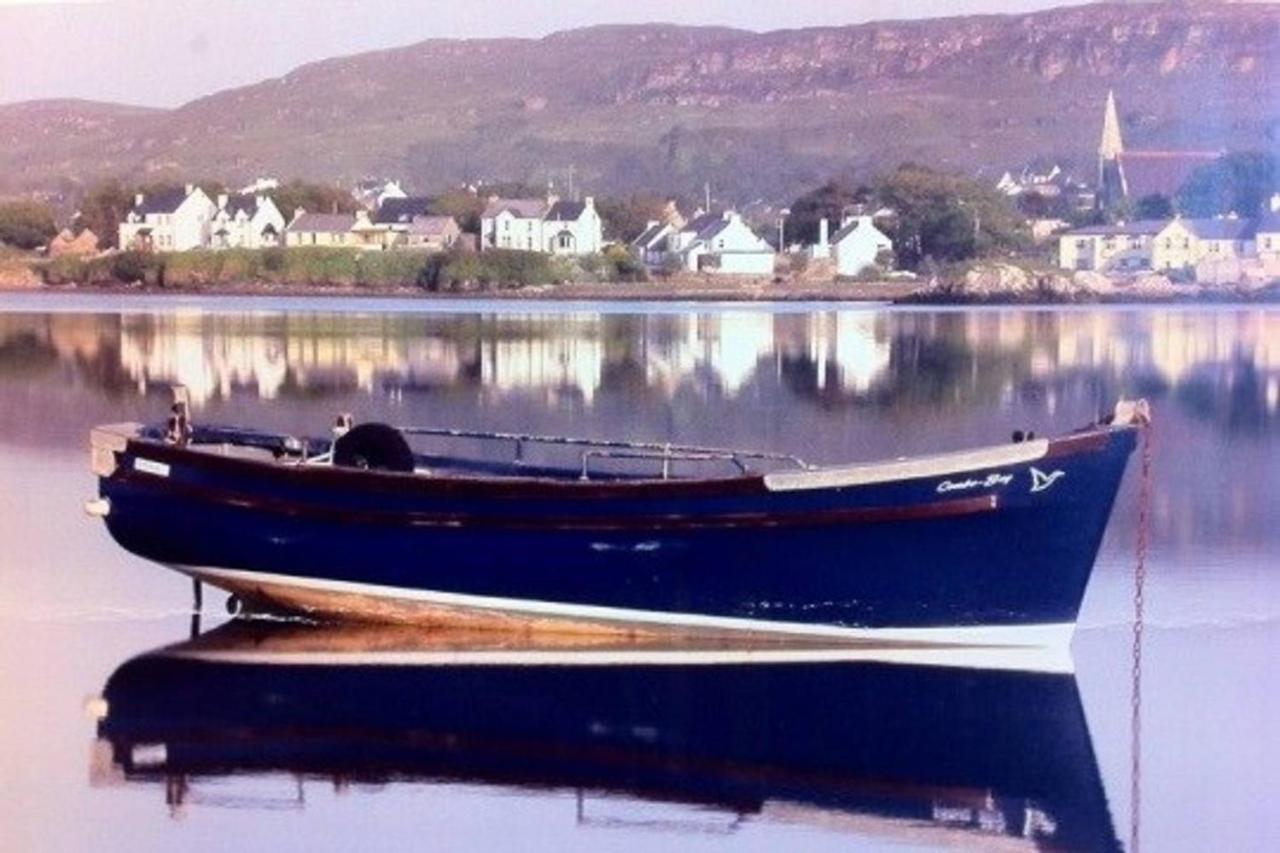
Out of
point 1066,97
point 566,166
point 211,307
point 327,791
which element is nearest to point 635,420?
point 327,791

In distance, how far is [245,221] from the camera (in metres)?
81.8

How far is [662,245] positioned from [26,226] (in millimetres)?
19450

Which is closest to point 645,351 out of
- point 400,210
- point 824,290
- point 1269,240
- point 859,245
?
point 824,290

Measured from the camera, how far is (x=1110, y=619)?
446 inches

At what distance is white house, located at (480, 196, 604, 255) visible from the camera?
82688 mm

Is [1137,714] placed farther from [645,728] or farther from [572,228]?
[572,228]

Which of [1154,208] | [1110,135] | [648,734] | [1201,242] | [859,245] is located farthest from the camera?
[1110,135]

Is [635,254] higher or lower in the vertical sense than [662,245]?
lower

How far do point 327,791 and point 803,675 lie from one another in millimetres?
2218

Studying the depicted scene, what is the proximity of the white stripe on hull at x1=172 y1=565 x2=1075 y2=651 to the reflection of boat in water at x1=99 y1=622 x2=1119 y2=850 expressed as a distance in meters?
0.09

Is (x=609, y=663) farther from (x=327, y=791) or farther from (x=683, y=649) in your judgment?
(x=327, y=791)

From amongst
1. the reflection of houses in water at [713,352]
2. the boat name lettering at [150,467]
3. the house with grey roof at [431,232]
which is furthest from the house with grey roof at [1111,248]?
the boat name lettering at [150,467]

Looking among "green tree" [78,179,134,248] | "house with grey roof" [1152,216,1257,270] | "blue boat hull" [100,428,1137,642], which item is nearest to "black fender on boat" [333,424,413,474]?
"blue boat hull" [100,428,1137,642]

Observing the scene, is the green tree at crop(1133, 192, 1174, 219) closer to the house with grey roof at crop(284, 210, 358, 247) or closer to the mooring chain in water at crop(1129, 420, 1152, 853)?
the house with grey roof at crop(284, 210, 358, 247)
